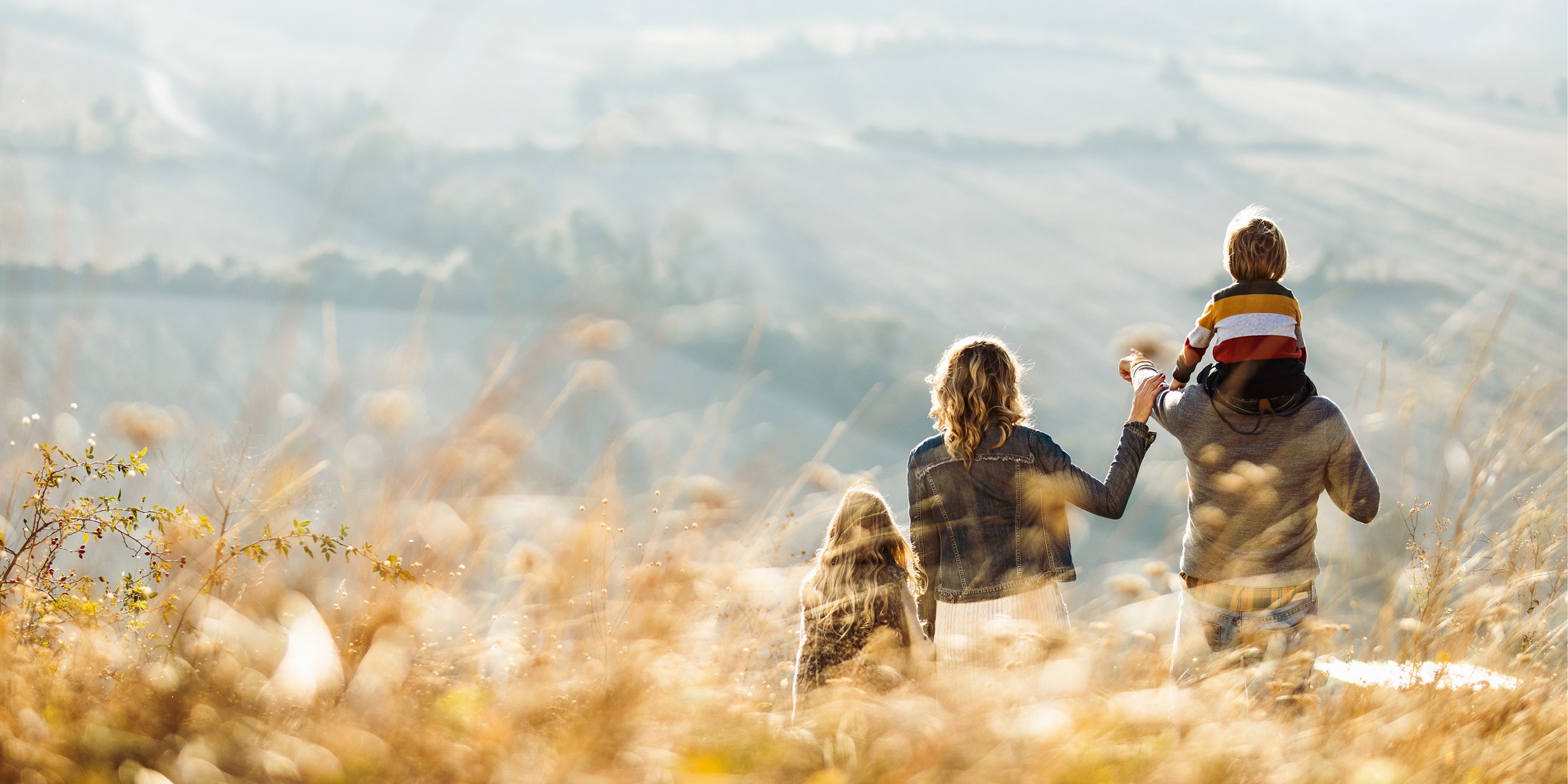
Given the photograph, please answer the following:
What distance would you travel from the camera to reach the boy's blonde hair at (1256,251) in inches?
75.9

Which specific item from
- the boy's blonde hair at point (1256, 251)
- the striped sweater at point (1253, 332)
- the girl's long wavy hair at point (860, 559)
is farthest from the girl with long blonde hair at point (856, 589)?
the boy's blonde hair at point (1256, 251)

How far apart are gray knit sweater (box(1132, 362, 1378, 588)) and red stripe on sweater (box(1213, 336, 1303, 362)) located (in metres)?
0.10

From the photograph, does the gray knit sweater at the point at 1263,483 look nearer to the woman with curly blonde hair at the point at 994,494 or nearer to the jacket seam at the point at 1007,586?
the woman with curly blonde hair at the point at 994,494

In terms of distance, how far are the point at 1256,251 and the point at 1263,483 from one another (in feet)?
1.50

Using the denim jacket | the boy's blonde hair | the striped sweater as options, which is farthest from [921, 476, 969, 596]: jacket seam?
the boy's blonde hair

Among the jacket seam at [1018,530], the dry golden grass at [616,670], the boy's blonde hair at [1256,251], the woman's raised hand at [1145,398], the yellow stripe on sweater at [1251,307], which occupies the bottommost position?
the dry golden grass at [616,670]

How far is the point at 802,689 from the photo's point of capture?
1873 millimetres

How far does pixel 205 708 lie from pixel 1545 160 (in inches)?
1484

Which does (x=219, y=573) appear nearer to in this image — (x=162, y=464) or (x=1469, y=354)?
(x=162, y=464)

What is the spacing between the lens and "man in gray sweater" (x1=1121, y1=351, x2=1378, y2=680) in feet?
6.28

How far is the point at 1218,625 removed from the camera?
2.00 m

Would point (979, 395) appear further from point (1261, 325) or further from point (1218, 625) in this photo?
point (1218, 625)

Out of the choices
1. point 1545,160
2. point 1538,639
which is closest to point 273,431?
point 1538,639

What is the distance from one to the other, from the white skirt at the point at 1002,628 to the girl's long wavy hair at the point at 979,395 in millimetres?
314
